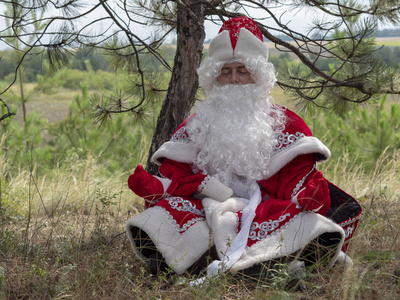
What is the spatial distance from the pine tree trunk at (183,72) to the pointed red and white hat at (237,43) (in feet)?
1.75

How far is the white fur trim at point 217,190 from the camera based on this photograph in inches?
102

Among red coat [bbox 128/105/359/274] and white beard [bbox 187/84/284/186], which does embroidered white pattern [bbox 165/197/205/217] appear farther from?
white beard [bbox 187/84/284/186]

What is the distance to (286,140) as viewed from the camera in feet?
8.79

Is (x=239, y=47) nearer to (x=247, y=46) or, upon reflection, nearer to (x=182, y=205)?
(x=247, y=46)

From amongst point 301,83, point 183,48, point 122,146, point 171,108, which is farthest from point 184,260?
point 122,146

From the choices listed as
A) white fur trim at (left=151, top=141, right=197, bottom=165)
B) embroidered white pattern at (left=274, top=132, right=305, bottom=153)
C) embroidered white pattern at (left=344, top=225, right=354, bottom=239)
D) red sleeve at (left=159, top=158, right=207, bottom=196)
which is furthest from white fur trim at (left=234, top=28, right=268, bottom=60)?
embroidered white pattern at (left=344, top=225, right=354, bottom=239)

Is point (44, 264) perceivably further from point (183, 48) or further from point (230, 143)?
point (183, 48)

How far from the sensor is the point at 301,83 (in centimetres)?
393

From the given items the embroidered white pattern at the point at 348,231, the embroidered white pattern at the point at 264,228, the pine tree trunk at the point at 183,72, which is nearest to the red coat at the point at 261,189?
the embroidered white pattern at the point at 264,228

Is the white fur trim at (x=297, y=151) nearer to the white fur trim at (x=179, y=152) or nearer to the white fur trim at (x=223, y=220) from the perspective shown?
the white fur trim at (x=223, y=220)

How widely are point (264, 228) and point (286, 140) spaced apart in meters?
0.54

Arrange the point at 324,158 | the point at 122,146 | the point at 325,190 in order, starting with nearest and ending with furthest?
the point at 325,190 → the point at 324,158 → the point at 122,146

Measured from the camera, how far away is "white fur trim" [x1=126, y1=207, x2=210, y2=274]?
2451mm

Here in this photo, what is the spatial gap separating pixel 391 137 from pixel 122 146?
174 inches
